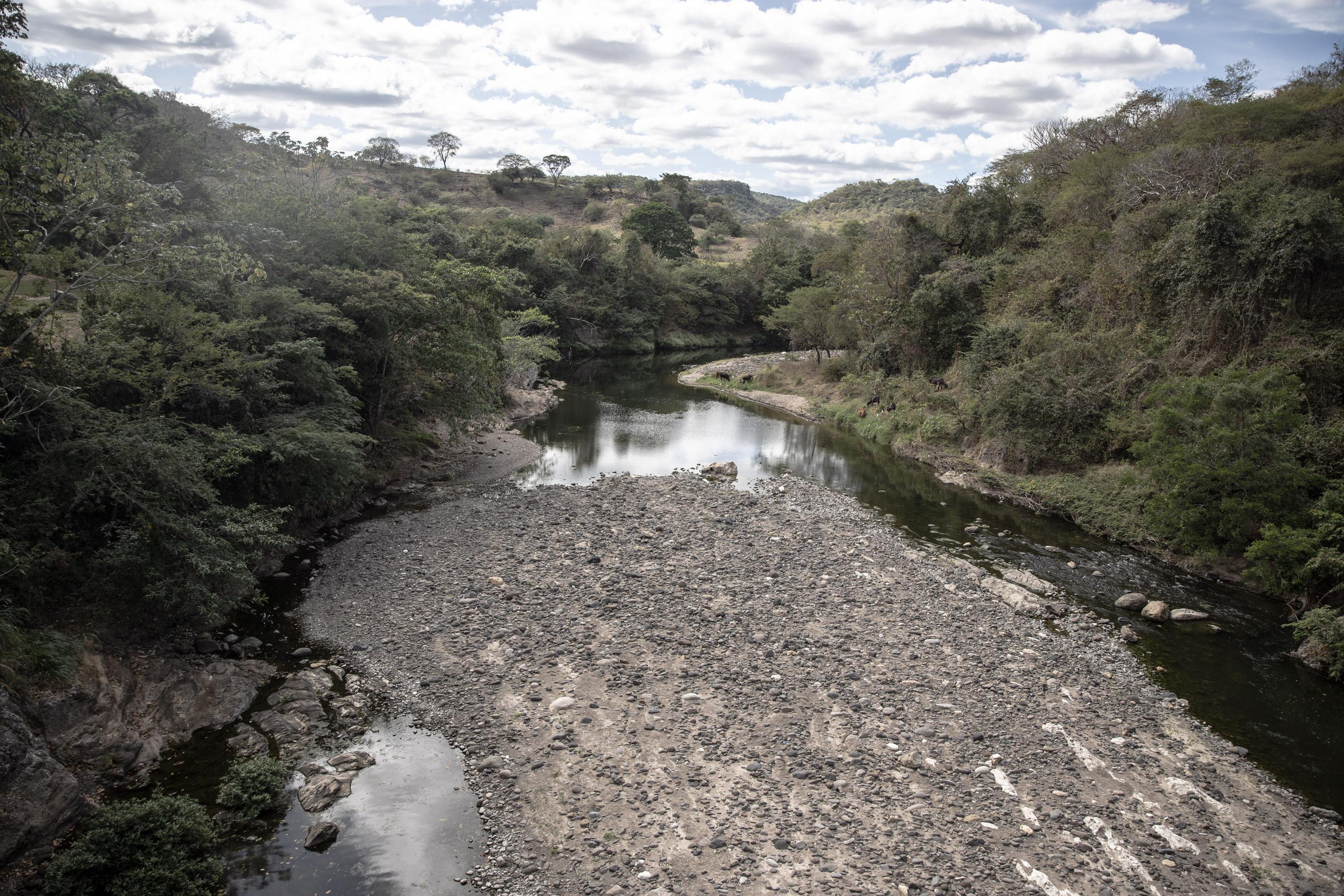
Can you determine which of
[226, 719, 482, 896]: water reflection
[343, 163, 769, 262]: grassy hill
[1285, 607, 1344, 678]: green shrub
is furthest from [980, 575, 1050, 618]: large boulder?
[343, 163, 769, 262]: grassy hill

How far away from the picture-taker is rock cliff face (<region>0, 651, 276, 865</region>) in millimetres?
8625

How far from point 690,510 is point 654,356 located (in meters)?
41.1

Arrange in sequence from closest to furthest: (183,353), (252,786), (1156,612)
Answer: (252,786) < (183,353) < (1156,612)

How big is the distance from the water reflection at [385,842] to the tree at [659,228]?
238ft

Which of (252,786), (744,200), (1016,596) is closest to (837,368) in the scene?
(1016,596)

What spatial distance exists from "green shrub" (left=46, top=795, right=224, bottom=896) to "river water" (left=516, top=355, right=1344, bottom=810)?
1489cm

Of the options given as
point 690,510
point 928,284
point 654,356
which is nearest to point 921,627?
point 690,510

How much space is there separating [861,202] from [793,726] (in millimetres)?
118075

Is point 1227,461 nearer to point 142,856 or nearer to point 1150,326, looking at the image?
point 1150,326

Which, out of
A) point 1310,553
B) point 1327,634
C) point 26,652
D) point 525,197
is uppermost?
point 525,197

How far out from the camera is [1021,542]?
20812 millimetres

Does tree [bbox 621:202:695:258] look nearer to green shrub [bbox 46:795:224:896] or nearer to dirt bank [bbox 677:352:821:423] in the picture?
dirt bank [bbox 677:352:821:423]

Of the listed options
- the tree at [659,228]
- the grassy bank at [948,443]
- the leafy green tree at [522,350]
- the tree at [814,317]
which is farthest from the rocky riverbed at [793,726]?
the tree at [659,228]

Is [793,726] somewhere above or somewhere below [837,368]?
below
